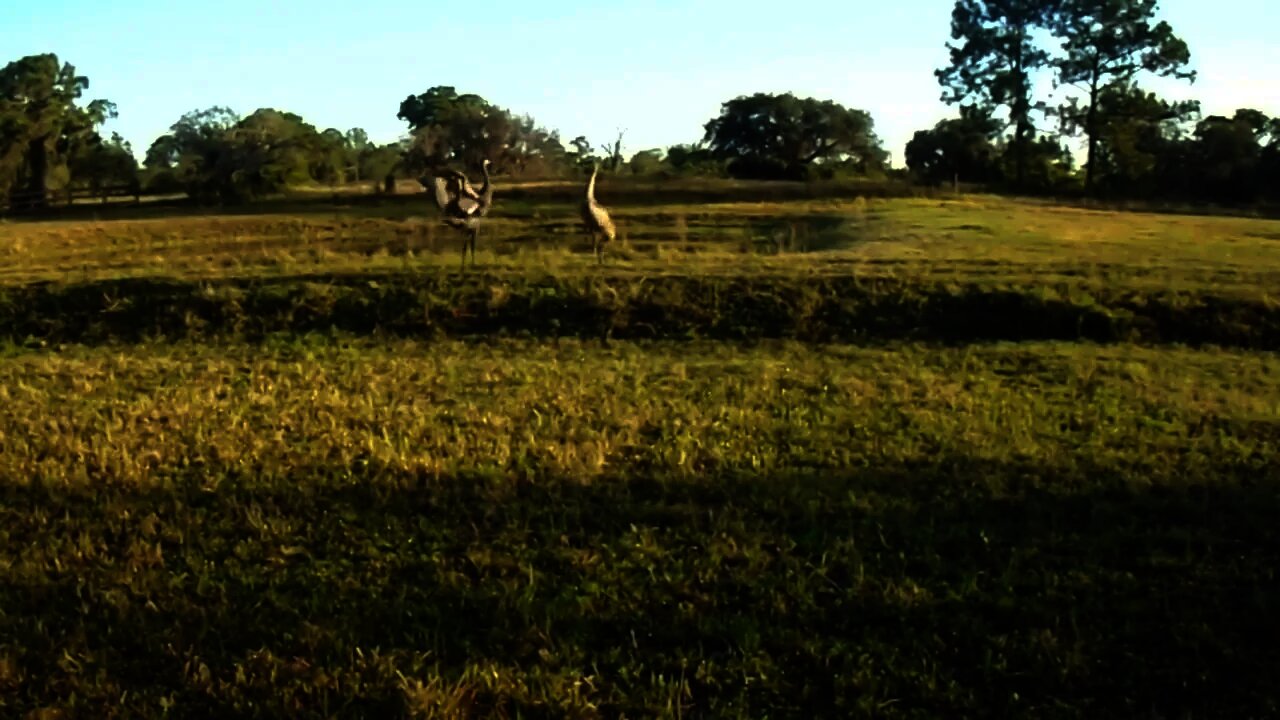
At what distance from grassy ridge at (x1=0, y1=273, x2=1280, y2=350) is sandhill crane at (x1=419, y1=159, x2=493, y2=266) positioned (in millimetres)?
1781

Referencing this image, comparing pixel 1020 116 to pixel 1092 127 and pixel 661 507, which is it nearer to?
pixel 1092 127

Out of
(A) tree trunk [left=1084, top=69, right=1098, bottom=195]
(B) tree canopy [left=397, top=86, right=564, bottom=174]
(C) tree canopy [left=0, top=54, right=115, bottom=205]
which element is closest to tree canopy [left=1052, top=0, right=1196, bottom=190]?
(A) tree trunk [left=1084, top=69, right=1098, bottom=195]

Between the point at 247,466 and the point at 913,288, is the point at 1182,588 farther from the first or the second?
the point at 913,288

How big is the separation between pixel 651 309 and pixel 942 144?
139 ft

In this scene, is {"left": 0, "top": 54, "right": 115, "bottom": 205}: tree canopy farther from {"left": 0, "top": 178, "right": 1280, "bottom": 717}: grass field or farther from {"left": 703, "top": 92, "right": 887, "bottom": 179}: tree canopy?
{"left": 0, "top": 178, "right": 1280, "bottom": 717}: grass field

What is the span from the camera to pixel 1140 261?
17.9m

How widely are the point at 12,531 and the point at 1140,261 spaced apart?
1654 cm

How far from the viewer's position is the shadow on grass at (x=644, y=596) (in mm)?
4102

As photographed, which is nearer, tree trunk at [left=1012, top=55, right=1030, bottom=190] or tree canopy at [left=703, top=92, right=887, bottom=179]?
tree trunk at [left=1012, top=55, right=1030, bottom=190]

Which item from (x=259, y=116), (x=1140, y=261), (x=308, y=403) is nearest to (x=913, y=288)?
(x=1140, y=261)

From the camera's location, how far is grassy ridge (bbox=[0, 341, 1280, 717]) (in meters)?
4.16

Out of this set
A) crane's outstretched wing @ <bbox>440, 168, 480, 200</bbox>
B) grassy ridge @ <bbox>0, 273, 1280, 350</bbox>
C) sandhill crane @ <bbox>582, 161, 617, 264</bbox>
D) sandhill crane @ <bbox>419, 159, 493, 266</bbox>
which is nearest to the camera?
grassy ridge @ <bbox>0, 273, 1280, 350</bbox>

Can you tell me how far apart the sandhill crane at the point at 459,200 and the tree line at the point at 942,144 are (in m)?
29.1

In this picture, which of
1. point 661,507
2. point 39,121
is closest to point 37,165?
point 39,121
